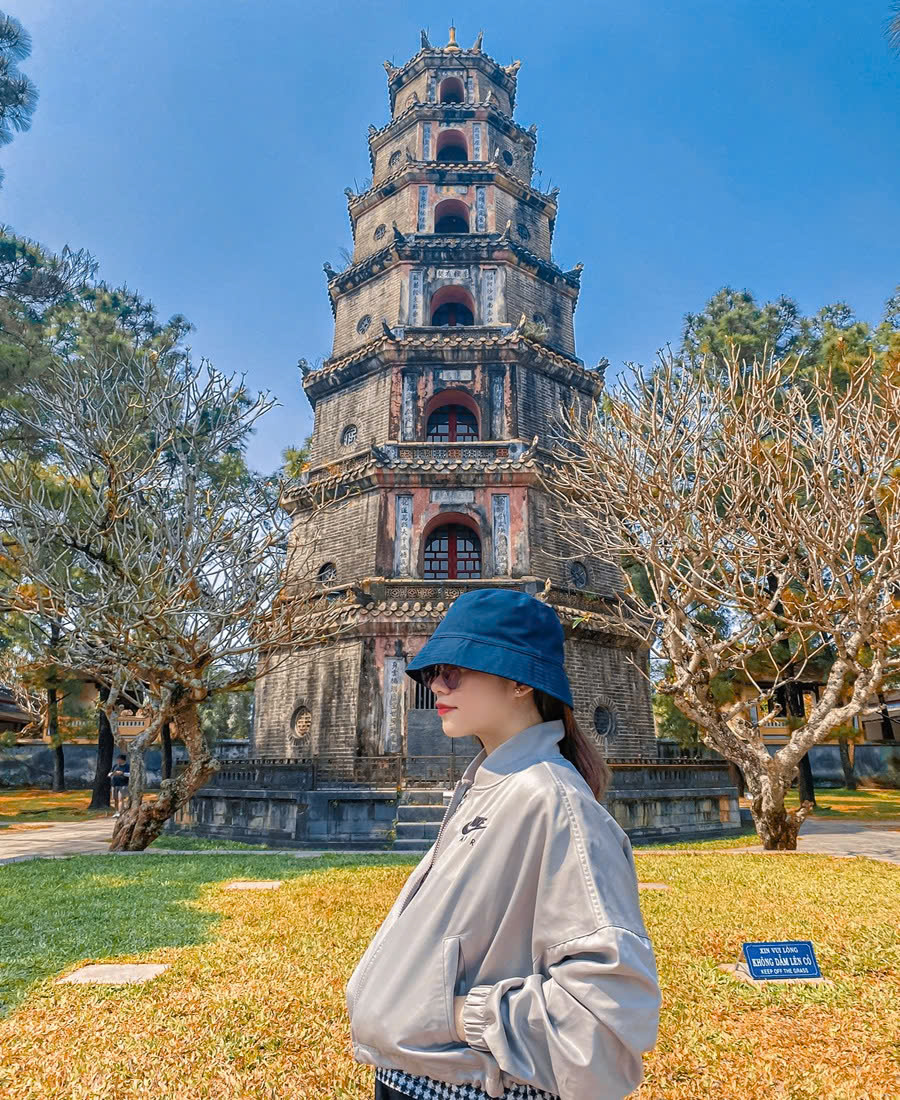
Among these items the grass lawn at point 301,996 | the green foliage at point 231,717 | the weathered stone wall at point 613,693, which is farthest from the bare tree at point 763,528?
the green foliage at point 231,717

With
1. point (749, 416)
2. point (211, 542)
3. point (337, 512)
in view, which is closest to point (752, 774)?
point (749, 416)

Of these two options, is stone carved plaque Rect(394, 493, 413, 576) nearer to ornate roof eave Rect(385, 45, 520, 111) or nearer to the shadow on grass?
the shadow on grass

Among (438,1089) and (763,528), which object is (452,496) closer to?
(763,528)

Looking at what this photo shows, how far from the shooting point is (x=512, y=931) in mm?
1473

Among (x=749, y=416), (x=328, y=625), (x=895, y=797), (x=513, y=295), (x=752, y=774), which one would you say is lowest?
(x=895, y=797)

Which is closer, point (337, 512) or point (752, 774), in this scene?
point (752, 774)

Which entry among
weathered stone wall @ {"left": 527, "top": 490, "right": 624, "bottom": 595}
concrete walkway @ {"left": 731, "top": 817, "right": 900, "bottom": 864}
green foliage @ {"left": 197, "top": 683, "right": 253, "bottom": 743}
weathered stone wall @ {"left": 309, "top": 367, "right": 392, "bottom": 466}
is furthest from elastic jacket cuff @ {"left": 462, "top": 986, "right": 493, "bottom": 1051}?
green foliage @ {"left": 197, "top": 683, "right": 253, "bottom": 743}

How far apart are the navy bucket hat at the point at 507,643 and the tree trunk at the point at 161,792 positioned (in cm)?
1078

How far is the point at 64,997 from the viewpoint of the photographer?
13.0 feet

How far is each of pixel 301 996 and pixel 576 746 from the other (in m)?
3.25

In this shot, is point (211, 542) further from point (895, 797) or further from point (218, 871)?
point (895, 797)

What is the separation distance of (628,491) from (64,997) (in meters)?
8.86

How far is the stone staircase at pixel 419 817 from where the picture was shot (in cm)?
1177

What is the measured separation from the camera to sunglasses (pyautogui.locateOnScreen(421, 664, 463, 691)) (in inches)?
71.5
